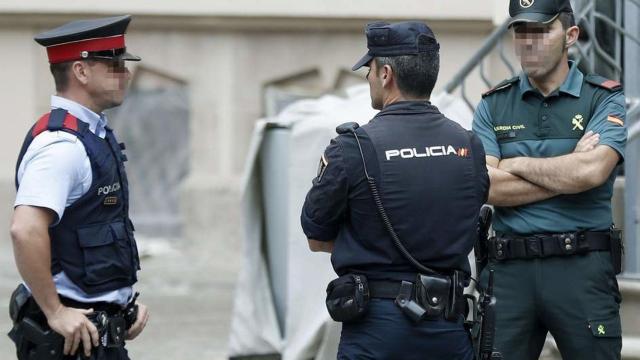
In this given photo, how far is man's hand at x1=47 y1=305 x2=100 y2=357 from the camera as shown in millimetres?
3539

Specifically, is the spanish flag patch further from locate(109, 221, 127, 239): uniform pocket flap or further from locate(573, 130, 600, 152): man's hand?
locate(109, 221, 127, 239): uniform pocket flap

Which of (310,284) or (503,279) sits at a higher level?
(503,279)

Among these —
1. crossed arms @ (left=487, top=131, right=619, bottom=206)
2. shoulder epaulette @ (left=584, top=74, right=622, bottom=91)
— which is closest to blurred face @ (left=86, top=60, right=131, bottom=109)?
crossed arms @ (left=487, top=131, right=619, bottom=206)

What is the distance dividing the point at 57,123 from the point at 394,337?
1.30 m

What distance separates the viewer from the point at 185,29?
9984 millimetres

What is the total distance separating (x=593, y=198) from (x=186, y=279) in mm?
5512

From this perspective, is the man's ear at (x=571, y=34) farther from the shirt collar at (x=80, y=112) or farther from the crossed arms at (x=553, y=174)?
the shirt collar at (x=80, y=112)

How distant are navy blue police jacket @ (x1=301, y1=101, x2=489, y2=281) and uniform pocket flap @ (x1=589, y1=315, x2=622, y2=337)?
93 centimetres

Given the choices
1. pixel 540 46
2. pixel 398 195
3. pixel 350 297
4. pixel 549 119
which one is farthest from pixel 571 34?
pixel 350 297

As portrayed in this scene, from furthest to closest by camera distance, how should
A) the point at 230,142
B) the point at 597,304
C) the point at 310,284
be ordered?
the point at 230,142 < the point at 310,284 < the point at 597,304

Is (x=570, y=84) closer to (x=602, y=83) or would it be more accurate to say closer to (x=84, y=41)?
(x=602, y=83)

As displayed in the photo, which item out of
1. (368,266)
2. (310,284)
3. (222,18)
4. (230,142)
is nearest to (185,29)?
(222,18)

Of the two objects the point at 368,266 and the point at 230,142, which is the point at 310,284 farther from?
the point at 230,142

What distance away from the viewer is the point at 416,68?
11.8 feet
